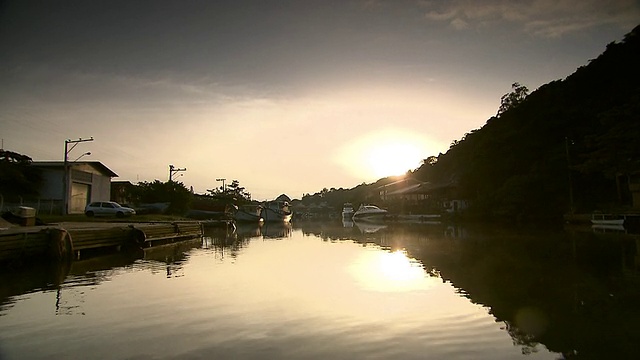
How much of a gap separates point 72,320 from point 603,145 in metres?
40.2

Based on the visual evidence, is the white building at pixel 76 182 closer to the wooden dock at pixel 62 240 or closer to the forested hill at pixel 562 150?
the wooden dock at pixel 62 240

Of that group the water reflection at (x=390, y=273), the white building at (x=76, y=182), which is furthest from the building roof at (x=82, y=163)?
the water reflection at (x=390, y=273)

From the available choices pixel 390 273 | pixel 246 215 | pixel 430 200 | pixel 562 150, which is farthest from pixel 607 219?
pixel 246 215

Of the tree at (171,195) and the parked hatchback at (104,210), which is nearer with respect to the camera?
Answer: the parked hatchback at (104,210)

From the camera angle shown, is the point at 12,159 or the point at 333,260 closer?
the point at 333,260

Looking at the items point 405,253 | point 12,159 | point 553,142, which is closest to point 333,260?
point 405,253

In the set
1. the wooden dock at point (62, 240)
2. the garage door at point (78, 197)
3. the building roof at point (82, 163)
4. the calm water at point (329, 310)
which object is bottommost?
the calm water at point (329, 310)

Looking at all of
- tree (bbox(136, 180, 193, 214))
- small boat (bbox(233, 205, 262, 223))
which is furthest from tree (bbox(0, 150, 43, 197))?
small boat (bbox(233, 205, 262, 223))

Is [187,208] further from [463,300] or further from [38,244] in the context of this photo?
[463,300]

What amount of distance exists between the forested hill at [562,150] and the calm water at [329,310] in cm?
2958

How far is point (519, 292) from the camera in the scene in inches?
435

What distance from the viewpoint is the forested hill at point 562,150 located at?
145ft

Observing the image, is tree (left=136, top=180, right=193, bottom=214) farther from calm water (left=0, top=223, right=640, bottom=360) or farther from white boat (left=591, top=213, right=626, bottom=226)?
white boat (left=591, top=213, right=626, bottom=226)

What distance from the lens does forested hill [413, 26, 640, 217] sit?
44.2 metres
